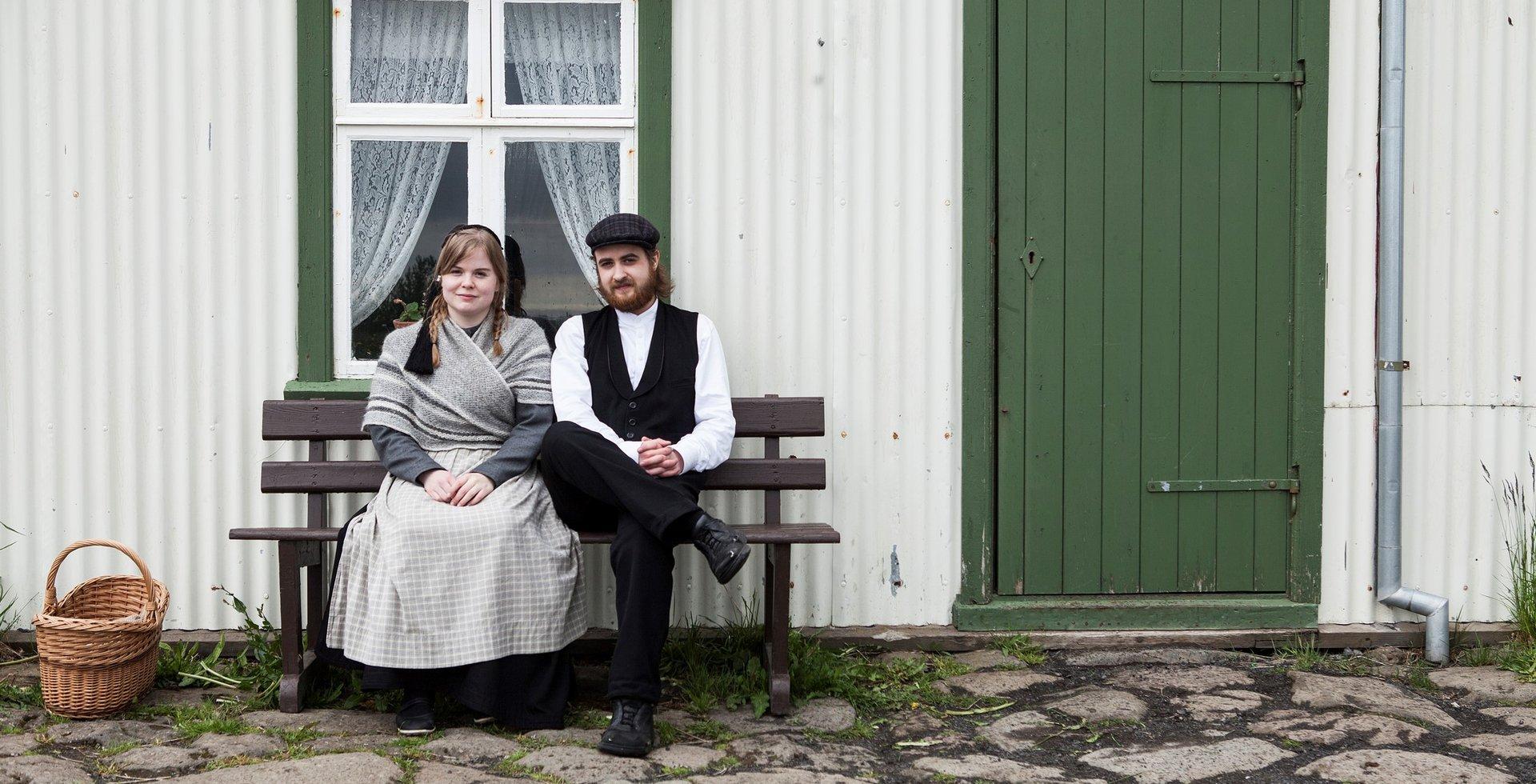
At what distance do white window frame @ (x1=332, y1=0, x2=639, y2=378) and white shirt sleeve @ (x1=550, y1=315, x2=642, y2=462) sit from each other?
61 cm

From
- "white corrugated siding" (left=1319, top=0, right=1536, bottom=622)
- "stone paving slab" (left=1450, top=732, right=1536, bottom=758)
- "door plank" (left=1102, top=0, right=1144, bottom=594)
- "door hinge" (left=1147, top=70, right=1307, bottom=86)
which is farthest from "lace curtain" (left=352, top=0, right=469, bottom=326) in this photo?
"stone paving slab" (left=1450, top=732, right=1536, bottom=758)

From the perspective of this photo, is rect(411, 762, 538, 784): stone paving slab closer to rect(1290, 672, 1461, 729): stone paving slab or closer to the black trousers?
the black trousers

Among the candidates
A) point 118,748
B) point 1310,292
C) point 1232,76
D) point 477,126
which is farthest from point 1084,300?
point 118,748

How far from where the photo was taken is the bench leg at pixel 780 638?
393 centimetres

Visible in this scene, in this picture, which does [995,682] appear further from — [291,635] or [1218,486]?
[291,635]

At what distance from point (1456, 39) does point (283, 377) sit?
4.35m

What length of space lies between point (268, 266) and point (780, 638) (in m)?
2.21

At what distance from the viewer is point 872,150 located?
4551mm

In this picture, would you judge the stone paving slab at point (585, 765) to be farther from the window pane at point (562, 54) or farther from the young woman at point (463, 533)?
the window pane at point (562, 54)

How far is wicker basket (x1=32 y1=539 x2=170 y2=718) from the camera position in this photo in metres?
3.78

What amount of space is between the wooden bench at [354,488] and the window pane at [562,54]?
4.04ft

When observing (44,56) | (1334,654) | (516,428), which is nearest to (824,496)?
(516,428)

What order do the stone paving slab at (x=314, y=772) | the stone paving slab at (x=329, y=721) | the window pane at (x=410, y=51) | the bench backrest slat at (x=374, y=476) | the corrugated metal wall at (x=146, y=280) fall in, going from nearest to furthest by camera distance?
1. the stone paving slab at (x=314, y=772)
2. the stone paving slab at (x=329, y=721)
3. the bench backrest slat at (x=374, y=476)
4. the corrugated metal wall at (x=146, y=280)
5. the window pane at (x=410, y=51)

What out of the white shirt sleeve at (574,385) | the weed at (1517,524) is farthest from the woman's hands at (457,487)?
the weed at (1517,524)
